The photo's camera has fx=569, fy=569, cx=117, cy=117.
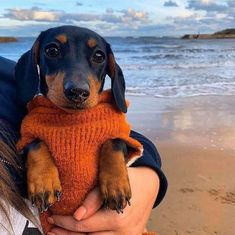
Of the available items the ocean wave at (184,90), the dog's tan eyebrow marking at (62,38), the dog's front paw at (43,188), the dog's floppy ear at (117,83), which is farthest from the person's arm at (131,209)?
the ocean wave at (184,90)

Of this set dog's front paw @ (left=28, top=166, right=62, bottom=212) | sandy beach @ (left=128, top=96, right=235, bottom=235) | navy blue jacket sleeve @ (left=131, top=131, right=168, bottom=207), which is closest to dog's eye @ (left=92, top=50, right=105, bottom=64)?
navy blue jacket sleeve @ (left=131, top=131, right=168, bottom=207)

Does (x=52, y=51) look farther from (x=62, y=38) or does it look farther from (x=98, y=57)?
(x=98, y=57)

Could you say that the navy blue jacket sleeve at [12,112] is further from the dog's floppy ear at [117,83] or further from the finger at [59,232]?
the finger at [59,232]

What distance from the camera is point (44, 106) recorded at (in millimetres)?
1904

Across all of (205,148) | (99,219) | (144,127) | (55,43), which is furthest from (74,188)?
(144,127)

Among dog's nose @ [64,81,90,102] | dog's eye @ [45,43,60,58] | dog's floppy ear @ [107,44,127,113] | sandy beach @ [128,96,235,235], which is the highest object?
dog's eye @ [45,43,60,58]

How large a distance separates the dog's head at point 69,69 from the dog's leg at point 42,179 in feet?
0.56

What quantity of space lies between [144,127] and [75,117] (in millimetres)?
3512

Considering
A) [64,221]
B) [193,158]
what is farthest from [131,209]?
[193,158]

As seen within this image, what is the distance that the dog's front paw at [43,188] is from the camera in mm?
1661

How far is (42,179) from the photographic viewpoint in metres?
1.68

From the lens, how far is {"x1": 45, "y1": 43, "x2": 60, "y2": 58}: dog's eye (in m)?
1.96

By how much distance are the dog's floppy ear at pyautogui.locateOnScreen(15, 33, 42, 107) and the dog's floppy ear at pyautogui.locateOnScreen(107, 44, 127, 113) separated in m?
0.27

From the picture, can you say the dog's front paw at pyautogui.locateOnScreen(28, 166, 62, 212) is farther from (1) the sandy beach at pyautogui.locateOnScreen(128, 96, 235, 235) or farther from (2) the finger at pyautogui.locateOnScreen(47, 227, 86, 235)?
(1) the sandy beach at pyautogui.locateOnScreen(128, 96, 235, 235)
